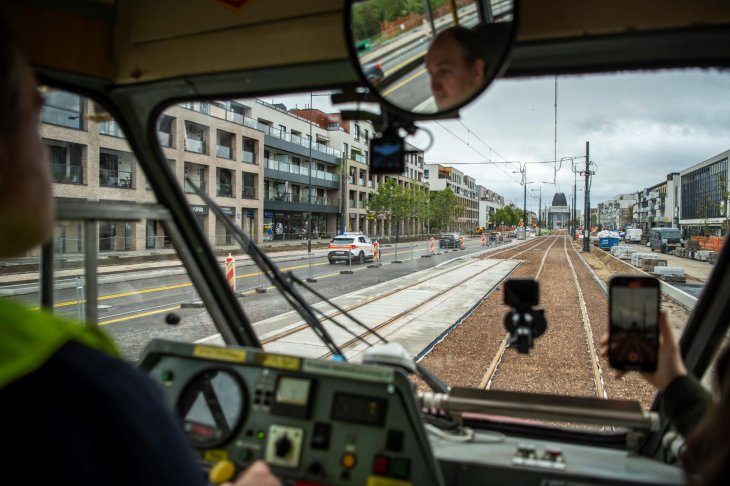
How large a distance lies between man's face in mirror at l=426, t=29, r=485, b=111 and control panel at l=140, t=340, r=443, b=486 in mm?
1062

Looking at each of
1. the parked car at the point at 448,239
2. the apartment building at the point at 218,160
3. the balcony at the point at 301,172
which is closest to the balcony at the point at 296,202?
the apartment building at the point at 218,160

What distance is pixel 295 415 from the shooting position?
1.90 metres

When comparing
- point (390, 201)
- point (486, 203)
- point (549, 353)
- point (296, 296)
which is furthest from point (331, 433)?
point (549, 353)

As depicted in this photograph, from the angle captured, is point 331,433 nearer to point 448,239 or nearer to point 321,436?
point 321,436

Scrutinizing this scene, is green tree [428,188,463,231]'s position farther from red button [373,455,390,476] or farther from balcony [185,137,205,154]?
red button [373,455,390,476]

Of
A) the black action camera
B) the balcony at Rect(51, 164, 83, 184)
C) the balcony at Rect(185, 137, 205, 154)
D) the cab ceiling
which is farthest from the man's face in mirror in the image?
the balcony at Rect(51, 164, 83, 184)

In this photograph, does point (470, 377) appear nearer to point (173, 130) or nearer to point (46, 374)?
point (173, 130)

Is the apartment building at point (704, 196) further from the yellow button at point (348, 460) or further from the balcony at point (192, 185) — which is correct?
the balcony at point (192, 185)

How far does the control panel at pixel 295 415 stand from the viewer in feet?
5.64

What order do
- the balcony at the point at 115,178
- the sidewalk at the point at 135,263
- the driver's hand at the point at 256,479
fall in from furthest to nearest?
the balcony at the point at 115,178
the sidewalk at the point at 135,263
the driver's hand at the point at 256,479

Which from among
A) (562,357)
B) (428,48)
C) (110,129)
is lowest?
(562,357)

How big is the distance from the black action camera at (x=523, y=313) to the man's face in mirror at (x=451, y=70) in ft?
2.52

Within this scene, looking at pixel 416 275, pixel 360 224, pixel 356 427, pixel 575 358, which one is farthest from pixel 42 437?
pixel 416 275

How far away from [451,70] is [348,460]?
1515 mm
